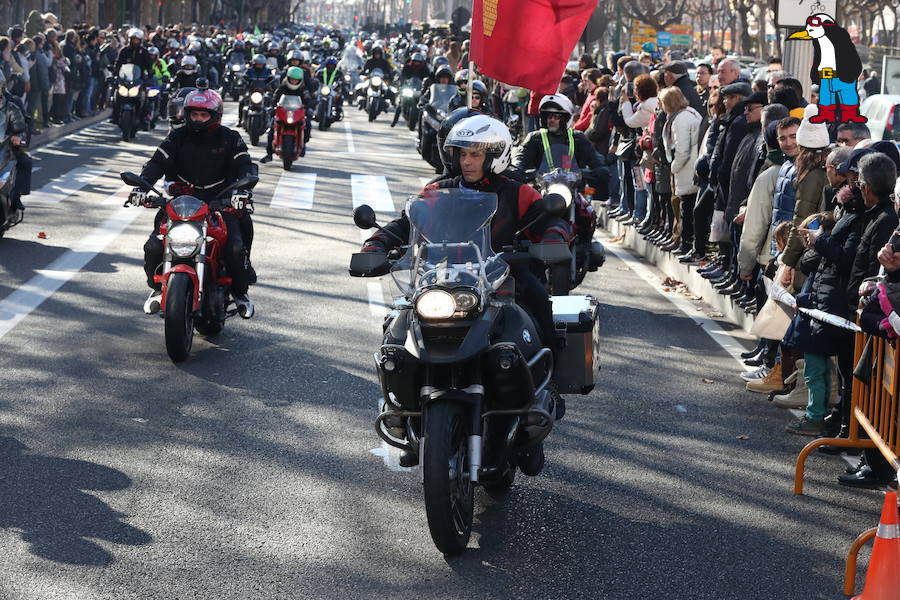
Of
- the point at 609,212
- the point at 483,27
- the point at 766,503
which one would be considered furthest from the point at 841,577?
the point at 609,212

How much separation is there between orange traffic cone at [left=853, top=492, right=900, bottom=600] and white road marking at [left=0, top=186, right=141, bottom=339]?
21.3 ft

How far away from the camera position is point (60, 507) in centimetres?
651

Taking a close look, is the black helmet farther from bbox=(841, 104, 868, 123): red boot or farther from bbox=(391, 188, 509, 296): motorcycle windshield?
bbox=(841, 104, 868, 123): red boot

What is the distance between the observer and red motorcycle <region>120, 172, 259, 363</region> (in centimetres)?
949

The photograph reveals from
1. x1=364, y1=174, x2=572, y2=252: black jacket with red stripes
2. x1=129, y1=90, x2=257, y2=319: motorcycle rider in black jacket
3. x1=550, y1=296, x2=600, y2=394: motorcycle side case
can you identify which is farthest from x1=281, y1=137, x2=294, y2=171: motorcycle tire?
x1=550, y1=296, x2=600, y2=394: motorcycle side case

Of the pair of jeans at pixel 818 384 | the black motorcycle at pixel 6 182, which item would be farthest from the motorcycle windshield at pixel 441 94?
the pair of jeans at pixel 818 384

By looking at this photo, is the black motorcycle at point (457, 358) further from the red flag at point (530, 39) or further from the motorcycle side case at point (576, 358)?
the red flag at point (530, 39)

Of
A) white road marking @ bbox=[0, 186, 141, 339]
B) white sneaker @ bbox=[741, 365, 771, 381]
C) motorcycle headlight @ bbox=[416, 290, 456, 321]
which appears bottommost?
white sneaker @ bbox=[741, 365, 771, 381]

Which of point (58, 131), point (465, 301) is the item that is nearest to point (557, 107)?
point (465, 301)

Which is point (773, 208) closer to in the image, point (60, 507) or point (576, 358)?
point (576, 358)

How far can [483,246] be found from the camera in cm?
629

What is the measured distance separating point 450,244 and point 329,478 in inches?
57.1

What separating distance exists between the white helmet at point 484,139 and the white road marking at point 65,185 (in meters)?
12.0

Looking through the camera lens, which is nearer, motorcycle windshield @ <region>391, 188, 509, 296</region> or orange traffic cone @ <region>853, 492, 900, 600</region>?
orange traffic cone @ <region>853, 492, 900, 600</region>
